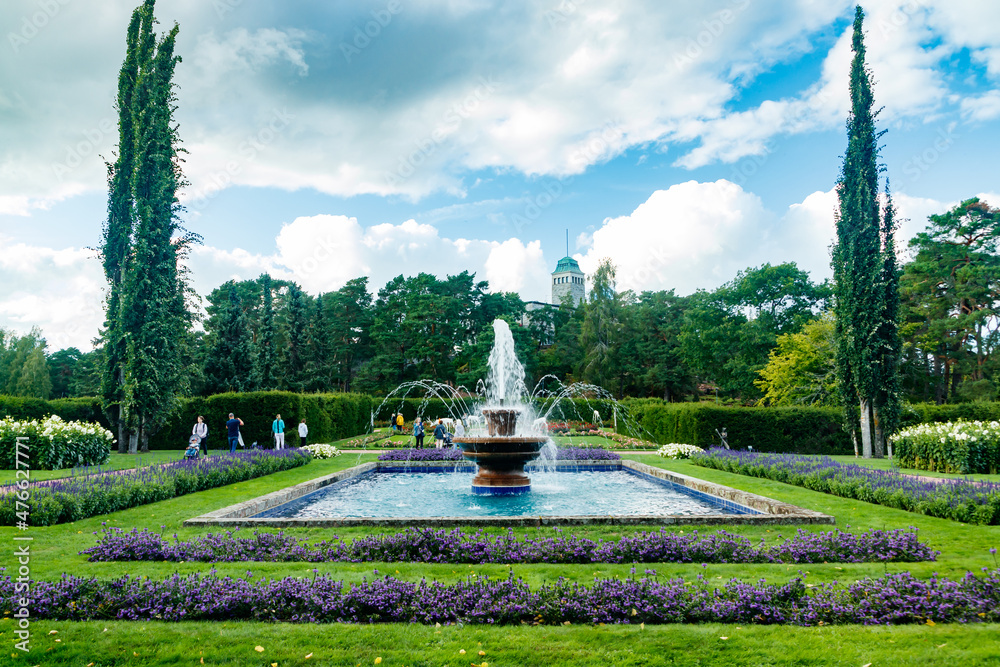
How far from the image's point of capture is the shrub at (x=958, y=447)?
12.6 m

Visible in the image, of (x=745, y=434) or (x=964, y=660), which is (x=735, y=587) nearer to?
(x=964, y=660)

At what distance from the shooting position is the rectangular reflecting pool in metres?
7.73

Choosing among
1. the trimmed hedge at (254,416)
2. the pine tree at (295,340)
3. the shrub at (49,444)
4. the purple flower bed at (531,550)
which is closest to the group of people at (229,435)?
the trimmed hedge at (254,416)

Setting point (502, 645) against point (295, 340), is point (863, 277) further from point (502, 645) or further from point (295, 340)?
point (295, 340)

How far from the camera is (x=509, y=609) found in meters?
4.38

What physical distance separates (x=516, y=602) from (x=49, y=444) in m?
14.7

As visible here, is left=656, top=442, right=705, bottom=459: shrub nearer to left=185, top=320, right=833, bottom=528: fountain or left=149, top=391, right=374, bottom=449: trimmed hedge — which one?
left=185, top=320, right=833, bottom=528: fountain

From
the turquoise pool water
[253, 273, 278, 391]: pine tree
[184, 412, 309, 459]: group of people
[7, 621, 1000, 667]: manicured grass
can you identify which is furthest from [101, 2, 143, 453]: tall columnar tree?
[7, 621, 1000, 667]: manicured grass

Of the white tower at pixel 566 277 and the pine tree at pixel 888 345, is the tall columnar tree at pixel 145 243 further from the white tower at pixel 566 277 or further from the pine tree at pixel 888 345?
the white tower at pixel 566 277

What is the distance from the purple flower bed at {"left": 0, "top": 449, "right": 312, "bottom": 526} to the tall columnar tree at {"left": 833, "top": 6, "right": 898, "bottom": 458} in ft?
61.7

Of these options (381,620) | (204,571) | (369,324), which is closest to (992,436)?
(381,620)

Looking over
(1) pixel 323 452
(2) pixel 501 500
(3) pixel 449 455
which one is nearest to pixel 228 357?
(1) pixel 323 452

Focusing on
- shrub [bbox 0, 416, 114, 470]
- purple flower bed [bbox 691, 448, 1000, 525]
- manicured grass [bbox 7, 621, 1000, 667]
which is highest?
shrub [bbox 0, 416, 114, 470]

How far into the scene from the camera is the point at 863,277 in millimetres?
19156
